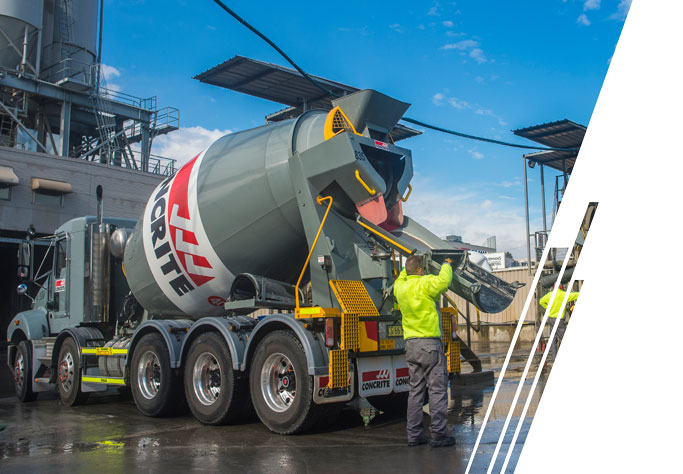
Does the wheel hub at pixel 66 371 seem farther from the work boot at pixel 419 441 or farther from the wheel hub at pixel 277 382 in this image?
the work boot at pixel 419 441

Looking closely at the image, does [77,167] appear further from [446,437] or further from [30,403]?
[446,437]

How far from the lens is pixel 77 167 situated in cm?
2802

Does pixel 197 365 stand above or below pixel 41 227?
below

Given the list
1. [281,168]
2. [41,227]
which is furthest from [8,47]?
[281,168]

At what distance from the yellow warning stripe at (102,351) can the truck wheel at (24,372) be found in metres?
1.69

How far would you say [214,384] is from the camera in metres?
7.55

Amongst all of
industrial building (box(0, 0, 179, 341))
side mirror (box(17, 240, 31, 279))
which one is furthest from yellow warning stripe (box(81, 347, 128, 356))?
industrial building (box(0, 0, 179, 341))

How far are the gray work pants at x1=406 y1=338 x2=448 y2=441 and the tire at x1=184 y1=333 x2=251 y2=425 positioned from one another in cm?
220

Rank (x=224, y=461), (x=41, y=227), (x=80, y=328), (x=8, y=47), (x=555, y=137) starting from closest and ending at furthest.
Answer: (x=224, y=461) < (x=80, y=328) < (x=555, y=137) < (x=41, y=227) < (x=8, y=47)

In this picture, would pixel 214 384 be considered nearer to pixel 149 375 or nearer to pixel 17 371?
pixel 149 375

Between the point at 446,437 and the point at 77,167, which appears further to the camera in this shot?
the point at 77,167

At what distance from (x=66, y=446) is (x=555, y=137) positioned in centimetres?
1859

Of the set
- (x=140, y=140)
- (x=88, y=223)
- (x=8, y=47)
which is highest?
(x=8, y=47)

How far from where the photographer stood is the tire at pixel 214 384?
7.09 m
